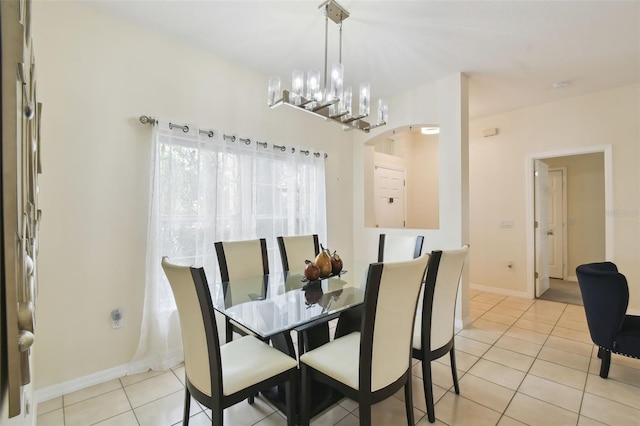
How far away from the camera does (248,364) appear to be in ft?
4.98

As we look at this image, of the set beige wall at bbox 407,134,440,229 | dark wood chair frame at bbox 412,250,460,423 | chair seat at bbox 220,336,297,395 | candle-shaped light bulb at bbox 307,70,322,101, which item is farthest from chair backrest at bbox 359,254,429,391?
beige wall at bbox 407,134,440,229

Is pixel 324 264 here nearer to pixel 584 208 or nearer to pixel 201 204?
pixel 201 204

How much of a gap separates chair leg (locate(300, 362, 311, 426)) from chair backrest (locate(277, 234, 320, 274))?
4.05ft

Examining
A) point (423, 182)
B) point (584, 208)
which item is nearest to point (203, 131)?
point (423, 182)

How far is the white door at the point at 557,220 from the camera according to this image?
5473mm

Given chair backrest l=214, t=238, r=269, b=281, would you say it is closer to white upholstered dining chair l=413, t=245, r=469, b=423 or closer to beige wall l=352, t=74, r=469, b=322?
beige wall l=352, t=74, r=469, b=322

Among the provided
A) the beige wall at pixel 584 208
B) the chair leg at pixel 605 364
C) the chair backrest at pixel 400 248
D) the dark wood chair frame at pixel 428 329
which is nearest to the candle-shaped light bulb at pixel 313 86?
the dark wood chair frame at pixel 428 329

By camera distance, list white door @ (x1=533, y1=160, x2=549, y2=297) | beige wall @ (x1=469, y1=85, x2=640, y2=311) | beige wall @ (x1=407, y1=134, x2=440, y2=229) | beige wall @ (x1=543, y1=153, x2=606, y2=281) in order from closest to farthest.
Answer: beige wall @ (x1=469, y1=85, x2=640, y2=311), white door @ (x1=533, y1=160, x2=549, y2=297), beige wall @ (x1=543, y1=153, x2=606, y2=281), beige wall @ (x1=407, y1=134, x2=440, y2=229)

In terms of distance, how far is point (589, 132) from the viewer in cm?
384

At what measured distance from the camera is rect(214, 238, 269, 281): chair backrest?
2.37 meters

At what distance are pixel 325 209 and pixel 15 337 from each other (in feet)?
11.1

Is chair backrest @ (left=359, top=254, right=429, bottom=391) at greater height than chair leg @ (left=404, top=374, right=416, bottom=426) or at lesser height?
greater

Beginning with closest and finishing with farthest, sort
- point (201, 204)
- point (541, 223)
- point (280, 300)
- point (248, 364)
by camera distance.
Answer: point (248, 364)
point (280, 300)
point (201, 204)
point (541, 223)

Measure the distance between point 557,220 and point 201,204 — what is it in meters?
6.26
